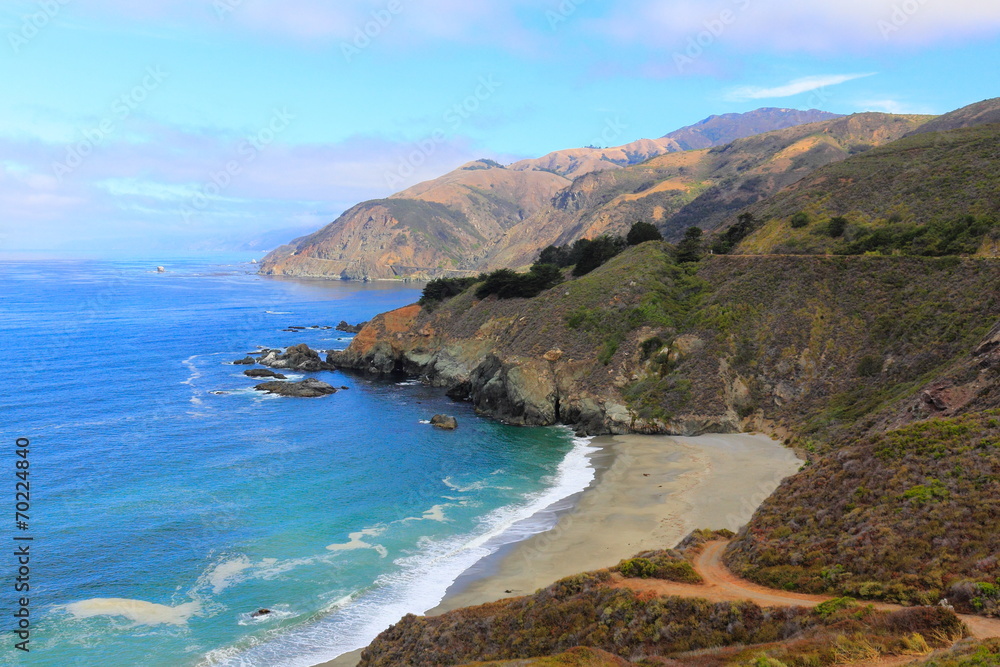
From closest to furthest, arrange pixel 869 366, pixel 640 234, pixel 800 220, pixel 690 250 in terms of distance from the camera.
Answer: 1. pixel 869 366
2. pixel 800 220
3. pixel 690 250
4. pixel 640 234

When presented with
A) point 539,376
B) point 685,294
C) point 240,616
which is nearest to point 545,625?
point 240,616

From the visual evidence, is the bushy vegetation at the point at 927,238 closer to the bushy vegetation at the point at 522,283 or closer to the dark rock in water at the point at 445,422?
the bushy vegetation at the point at 522,283

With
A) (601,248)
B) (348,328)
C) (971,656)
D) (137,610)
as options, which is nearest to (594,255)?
(601,248)

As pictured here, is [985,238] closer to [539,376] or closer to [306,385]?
[539,376]

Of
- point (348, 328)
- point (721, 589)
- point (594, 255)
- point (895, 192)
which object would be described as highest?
point (895, 192)

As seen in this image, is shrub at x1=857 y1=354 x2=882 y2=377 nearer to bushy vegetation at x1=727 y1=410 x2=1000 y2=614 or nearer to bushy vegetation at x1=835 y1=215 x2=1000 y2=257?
bushy vegetation at x1=835 y1=215 x2=1000 y2=257

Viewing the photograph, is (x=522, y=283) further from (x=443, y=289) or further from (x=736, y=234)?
(x=736, y=234)

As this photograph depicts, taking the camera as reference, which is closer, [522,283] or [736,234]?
[736,234]
